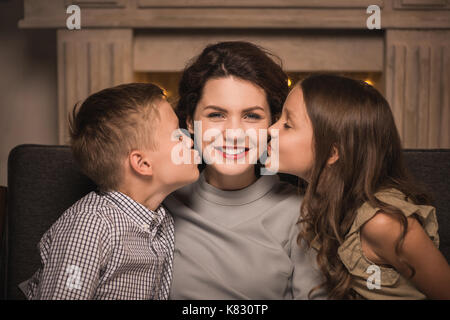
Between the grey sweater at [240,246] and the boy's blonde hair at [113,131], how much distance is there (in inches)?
8.1

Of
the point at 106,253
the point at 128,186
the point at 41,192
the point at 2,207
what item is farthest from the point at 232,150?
the point at 2,207

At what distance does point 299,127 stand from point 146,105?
36 cm

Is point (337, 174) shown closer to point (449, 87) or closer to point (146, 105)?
point (146, 105)

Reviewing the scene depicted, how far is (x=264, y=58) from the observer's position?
Answer: 3.58 feet

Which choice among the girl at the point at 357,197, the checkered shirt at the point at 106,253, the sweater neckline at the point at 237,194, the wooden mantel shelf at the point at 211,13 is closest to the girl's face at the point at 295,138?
the girl at the point at 357,197

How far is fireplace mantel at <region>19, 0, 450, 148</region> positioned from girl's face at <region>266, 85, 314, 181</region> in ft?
4.58

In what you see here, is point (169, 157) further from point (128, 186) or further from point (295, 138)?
point (295, 138)

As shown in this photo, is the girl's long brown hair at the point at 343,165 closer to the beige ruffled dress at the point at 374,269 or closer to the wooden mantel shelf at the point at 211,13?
the beige ruffled dress at the point at 374,269

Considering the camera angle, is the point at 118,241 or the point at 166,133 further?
the point at 166,133

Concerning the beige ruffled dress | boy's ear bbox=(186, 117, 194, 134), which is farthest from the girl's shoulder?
boy's ear bbox=(186, 117, 194, 134)

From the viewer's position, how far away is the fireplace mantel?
2162 mm

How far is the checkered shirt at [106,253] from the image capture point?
0.78 m
